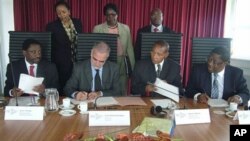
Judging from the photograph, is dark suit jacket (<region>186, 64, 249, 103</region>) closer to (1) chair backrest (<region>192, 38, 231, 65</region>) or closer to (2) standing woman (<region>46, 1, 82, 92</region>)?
(1) chair backrest (<region>192, 38, 231, 65</region>)

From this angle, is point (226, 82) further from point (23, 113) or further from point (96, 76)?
point (23, 113)

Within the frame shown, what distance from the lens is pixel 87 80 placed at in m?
2.73

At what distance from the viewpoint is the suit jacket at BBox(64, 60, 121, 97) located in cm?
268

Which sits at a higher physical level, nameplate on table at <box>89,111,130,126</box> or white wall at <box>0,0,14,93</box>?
white wall at <box>0,0,14,93</box>

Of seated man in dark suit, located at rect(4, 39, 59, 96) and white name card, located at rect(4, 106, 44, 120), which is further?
seated man in dark suit, located at rect(4, 39, 59, 96)

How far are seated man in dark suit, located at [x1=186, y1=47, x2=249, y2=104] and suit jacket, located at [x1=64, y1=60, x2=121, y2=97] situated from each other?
0.73 meters

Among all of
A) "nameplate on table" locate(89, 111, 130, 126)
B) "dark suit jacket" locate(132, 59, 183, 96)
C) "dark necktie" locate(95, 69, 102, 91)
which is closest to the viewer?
"nameplate on table" locate(89, 111, 130, 126)

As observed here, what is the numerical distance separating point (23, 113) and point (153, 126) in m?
0.86

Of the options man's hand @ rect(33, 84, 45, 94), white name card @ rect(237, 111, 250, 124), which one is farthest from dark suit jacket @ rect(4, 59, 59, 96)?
white name card @ rect(237, 111, 250, 124)

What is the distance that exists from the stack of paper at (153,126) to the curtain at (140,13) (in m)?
2.60

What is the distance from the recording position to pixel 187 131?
180cm

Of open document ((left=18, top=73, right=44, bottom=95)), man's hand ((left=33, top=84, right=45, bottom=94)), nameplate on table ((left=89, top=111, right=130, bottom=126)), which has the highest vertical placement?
open document ((left=18, top=73, right=44, bottom=95))

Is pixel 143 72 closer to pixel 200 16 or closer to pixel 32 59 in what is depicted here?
pixel 32 59

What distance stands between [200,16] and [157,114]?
2675 mm
